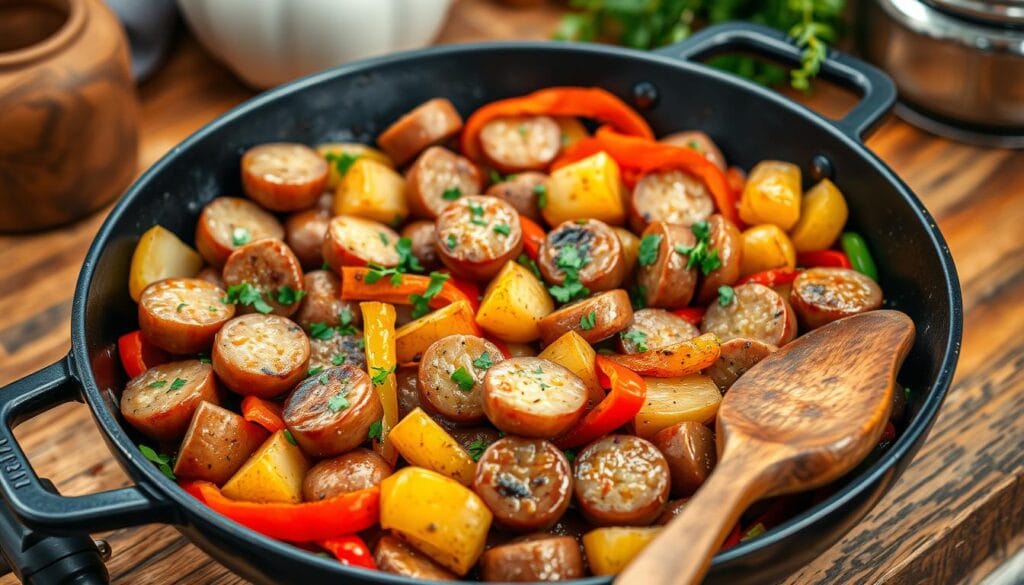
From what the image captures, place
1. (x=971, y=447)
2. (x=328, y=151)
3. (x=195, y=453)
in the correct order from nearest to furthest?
(x=195, y=453), (x=971, y=447), (x=328, y=151)

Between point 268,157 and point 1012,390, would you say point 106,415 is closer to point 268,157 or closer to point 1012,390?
point 268,157

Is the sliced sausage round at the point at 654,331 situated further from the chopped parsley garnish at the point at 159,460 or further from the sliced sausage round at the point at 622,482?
the chopped parsley garnish at the point at 159,460

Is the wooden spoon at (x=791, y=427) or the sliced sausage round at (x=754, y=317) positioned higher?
the wooden spoon at (x=791, y=427)

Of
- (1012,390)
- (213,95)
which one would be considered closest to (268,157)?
(213,95)

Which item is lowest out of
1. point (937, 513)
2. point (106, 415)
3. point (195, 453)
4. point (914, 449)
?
point (937, 513)

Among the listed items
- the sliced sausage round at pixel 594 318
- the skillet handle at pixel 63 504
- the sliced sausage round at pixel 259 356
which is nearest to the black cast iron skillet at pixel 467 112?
the skillet handle at pixel 63 504

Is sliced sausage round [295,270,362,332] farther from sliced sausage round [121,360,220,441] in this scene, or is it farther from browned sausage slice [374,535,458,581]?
browned sausage slice [374,535,458,581]

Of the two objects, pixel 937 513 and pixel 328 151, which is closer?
pixel 937 513
